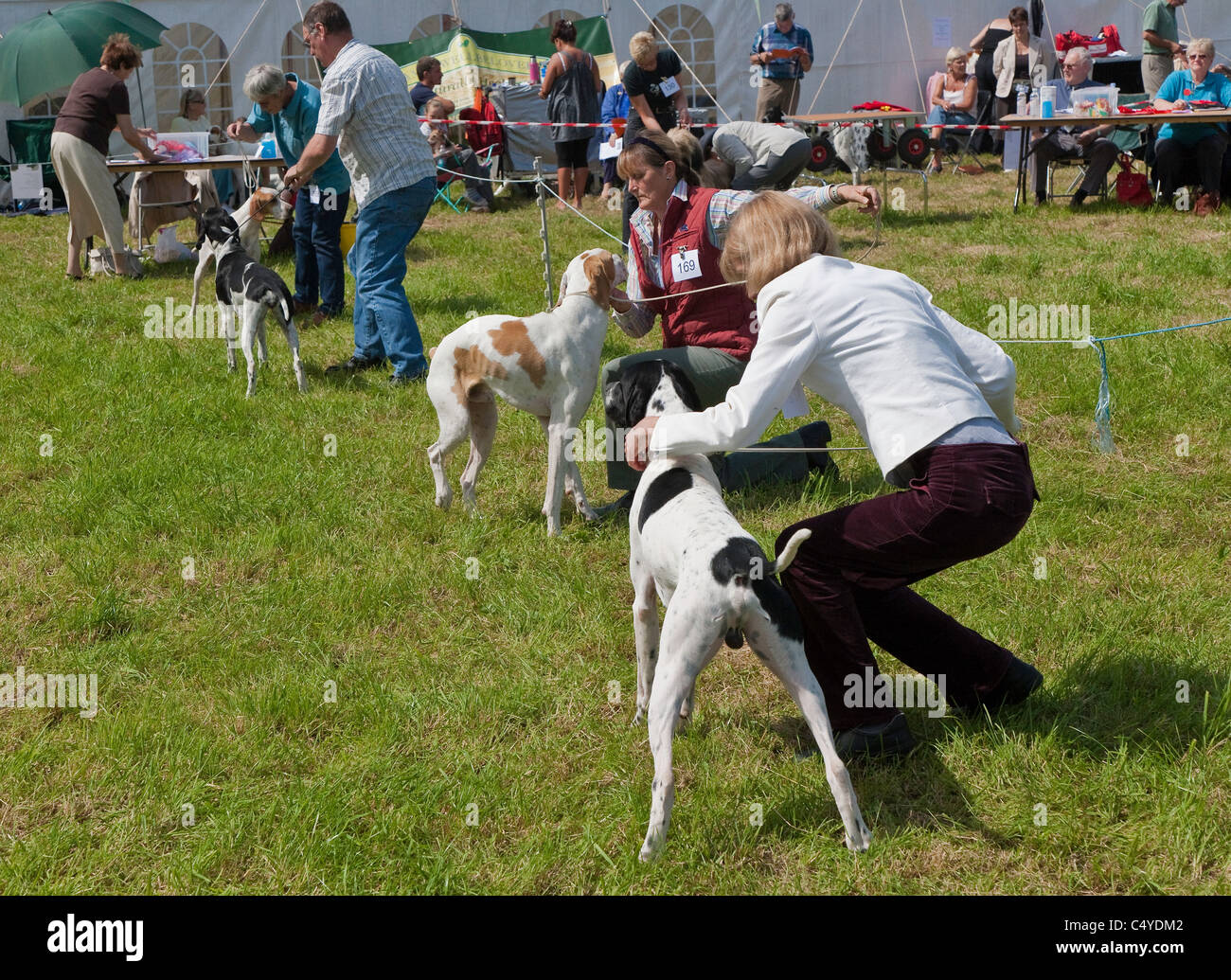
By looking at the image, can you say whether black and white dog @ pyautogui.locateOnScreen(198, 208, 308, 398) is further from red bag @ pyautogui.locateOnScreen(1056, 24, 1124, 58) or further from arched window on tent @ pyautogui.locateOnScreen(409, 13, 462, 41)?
red bag @ pyautogui.locateOnScreen(1056, 24, 1124, 58)

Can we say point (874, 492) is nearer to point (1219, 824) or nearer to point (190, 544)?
point (1219, 824)

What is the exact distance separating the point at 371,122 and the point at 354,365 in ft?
4.98

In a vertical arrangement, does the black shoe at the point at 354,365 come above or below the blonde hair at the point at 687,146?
below

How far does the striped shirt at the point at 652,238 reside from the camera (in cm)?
488

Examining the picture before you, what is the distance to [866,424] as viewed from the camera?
10.0ft

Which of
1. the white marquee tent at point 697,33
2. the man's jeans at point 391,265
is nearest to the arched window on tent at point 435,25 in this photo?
the white marquee tent at point 697,33

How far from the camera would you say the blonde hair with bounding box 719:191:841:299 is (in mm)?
3119

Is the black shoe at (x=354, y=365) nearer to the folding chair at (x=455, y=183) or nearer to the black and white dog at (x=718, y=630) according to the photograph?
the black and white dog at (x=718, y=630)

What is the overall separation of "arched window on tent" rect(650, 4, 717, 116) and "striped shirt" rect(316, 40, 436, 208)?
11441mm

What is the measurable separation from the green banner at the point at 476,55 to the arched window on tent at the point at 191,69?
2.49 metres

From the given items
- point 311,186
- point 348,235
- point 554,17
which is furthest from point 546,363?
point 554,17

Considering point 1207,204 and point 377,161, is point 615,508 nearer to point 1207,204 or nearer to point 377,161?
point 377,161

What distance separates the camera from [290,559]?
15.7 ft

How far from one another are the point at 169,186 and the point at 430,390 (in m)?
9.00
